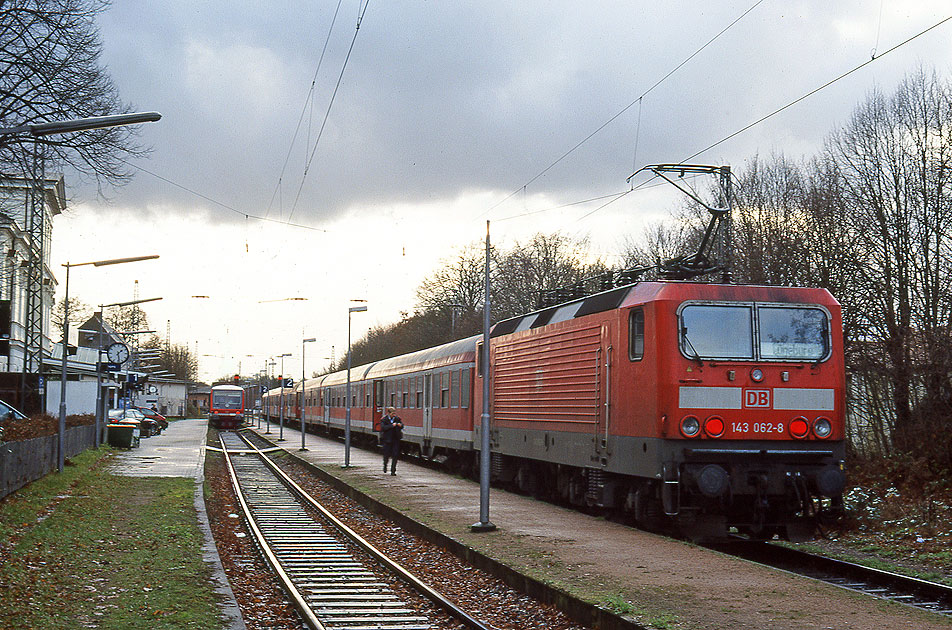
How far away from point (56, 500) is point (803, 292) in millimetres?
13588

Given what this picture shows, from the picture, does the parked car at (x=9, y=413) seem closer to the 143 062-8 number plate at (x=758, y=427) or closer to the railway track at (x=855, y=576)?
the railway track at (x=855, y=576)

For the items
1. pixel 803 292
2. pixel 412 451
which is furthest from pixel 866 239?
pixel 412 451

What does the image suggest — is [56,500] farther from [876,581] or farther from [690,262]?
[876,581]

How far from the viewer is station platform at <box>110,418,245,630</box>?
10.6m

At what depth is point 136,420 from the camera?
45.6 metres

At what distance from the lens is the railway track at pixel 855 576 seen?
10.7m

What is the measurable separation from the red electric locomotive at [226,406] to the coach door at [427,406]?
46.0 metres

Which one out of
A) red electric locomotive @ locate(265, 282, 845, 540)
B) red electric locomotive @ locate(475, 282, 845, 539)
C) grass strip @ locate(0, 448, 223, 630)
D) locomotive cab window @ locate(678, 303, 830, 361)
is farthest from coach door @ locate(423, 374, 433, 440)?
locomotive cab window @ locate(678, 303, 830, 361)

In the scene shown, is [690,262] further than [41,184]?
No

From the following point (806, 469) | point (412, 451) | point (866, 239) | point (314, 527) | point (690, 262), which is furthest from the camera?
point (412, 451)

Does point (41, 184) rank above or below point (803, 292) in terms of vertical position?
above

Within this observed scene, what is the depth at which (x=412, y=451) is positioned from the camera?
36344 mm

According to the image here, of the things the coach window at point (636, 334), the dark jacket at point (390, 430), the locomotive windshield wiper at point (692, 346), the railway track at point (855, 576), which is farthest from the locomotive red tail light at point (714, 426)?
the dark jacket at point (390, 430)

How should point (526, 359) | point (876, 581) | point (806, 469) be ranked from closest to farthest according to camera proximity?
point (876, 581)
point (806, 469)
point (526, 359)
